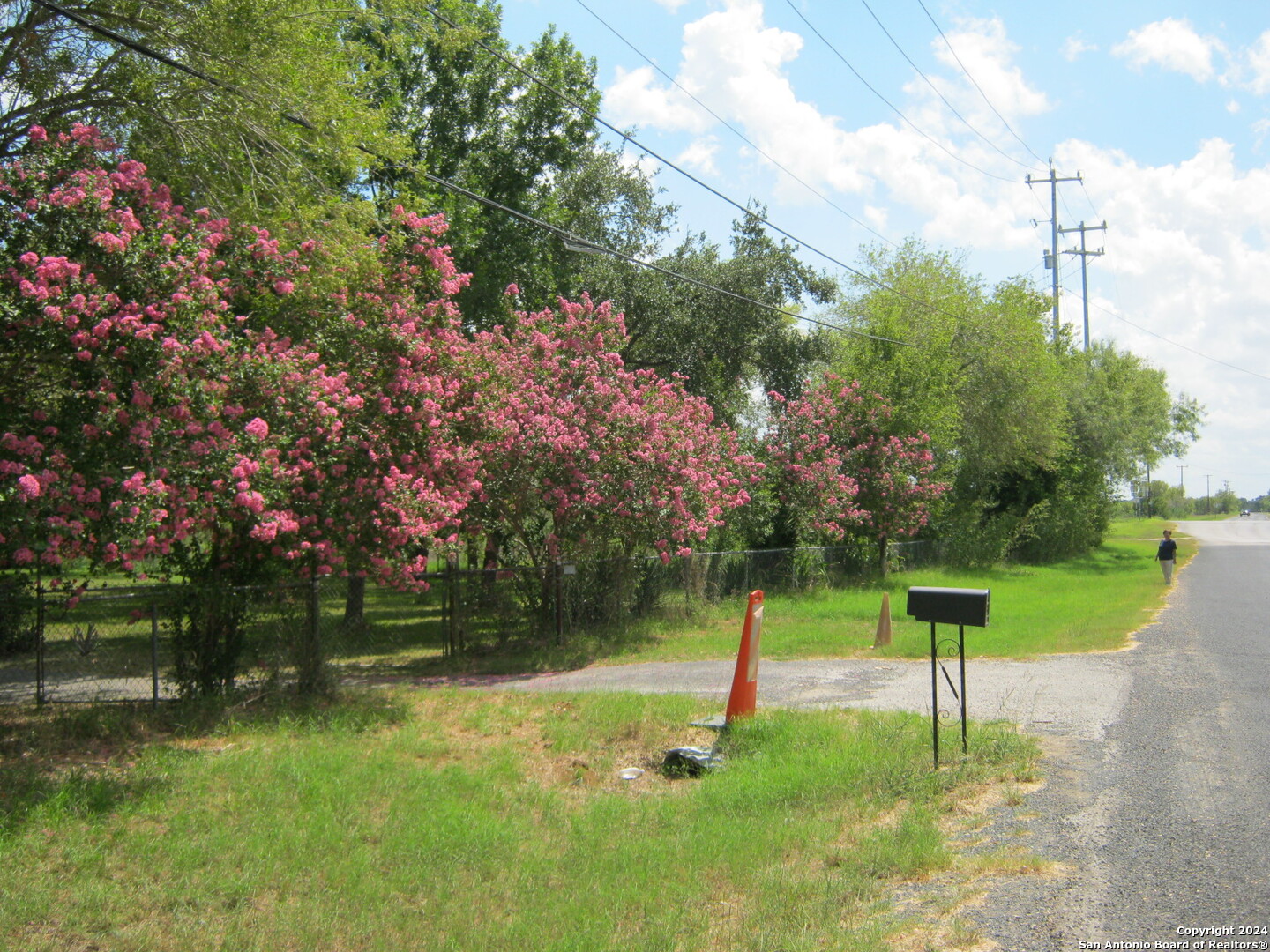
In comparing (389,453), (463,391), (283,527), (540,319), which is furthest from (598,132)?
(283,527)

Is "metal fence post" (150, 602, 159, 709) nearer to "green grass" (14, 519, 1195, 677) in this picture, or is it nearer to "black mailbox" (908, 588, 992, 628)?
"green grass" (14, 519, 1195, 677)

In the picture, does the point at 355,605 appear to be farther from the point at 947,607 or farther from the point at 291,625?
the point at 947,607

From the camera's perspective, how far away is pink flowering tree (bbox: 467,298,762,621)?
623 inches

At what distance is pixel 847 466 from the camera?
27406 millimetres

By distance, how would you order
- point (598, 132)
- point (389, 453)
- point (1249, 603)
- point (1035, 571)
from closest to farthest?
1. point (389, 453)
2. point (1249, 603)
3. point (598, 132)
4. point (1035, 571)

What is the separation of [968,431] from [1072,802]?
29632mm

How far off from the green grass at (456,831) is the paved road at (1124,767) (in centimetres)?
65

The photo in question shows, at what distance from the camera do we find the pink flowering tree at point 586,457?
15.8m

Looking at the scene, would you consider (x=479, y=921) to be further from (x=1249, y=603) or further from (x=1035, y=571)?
(x=1035, y=571)

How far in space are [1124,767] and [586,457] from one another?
1000 centimetres

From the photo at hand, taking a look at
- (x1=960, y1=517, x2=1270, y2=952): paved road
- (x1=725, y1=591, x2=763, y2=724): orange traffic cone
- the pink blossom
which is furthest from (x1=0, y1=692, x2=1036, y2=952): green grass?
the pink blossom

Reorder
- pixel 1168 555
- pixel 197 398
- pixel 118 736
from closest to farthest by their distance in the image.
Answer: pixel 197 398
pixel 118 736
pixel 1168 555

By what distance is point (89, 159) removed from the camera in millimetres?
9211

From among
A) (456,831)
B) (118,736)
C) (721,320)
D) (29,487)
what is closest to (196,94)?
(29,487)
